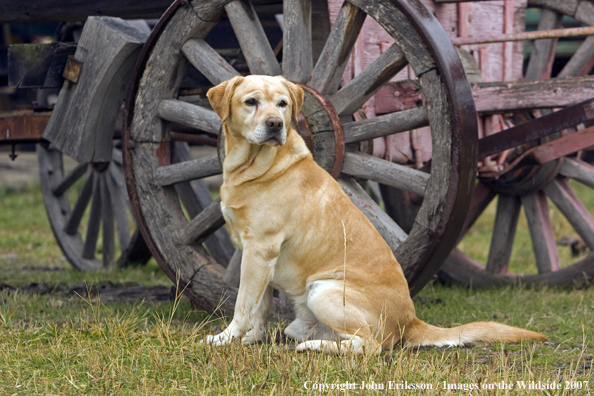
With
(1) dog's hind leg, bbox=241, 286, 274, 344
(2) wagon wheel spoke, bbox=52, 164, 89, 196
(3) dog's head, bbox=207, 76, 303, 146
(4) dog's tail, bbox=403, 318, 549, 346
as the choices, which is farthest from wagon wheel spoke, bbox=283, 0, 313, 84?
(2) wagon wheel spoke, bbox=52, 164, 89, 196

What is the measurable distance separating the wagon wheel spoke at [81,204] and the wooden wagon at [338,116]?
2.14 metres

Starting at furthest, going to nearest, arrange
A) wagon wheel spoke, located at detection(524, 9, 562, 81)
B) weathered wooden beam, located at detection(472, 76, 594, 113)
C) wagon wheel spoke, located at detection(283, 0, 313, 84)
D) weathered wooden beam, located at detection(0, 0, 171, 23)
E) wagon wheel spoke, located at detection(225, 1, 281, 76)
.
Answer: wagon wheel spoke, located at detection(524, 9, 562, 81) < weathered wooden beam, located at detection(0, 0, 171, 23) < weathered wooden beam, located at detection(472, 76, 594, 113) < wagon wheel spoke, located at detection(225, 1, 281, 76) < wagon wheel spoke, located at detection(283, 0, 313, 84)

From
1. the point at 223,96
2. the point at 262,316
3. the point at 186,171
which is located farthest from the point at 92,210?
the point at 223,96

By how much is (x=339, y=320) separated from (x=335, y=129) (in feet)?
3.19

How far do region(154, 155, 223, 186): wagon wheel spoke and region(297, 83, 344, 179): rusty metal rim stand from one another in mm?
672

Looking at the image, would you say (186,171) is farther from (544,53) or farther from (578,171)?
(544,53)

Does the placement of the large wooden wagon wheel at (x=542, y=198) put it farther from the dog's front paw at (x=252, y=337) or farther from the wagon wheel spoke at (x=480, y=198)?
the dog's front paw at (x=252, y=337)

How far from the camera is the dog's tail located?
2.95 metres

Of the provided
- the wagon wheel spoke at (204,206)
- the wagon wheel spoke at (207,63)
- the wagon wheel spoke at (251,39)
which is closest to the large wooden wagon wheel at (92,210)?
the wagon wheel spoke at (204,206)

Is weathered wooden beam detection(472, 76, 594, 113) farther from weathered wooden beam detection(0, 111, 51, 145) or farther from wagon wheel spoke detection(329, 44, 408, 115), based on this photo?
weathered wooden beam detection(0, 111, 51, 145)

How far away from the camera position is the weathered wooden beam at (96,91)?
391cm

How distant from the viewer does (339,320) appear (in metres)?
2.82

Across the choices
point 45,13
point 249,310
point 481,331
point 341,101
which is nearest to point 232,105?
point 341,101

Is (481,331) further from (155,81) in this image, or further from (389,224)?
(155,81)
